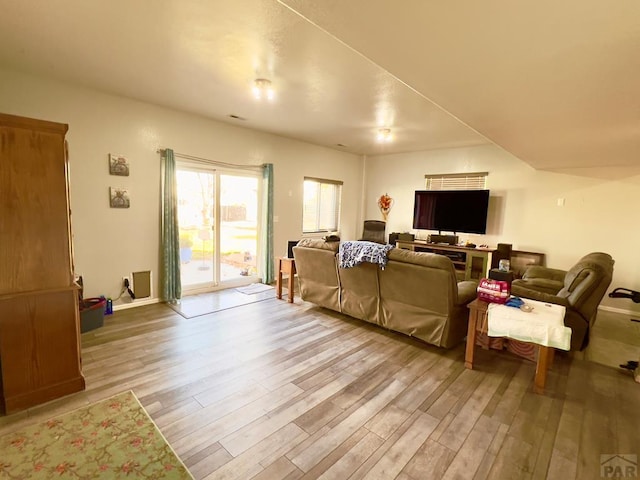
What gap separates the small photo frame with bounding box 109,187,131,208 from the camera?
3.91m

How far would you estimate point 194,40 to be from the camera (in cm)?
241

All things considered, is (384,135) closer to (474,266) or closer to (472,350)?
(474,266)

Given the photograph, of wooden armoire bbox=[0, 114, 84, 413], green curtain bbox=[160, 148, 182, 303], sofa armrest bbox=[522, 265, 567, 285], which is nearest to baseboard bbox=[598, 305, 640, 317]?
sofa armrest bbox=[522, 265, 567, 285]

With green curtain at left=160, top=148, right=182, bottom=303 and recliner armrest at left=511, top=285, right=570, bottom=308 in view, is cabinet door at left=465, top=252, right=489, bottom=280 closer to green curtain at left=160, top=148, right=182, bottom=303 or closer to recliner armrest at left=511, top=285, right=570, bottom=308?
recliner armrest at left=511, top=285, right=570, bottom=308

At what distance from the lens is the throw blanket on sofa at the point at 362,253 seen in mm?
3204

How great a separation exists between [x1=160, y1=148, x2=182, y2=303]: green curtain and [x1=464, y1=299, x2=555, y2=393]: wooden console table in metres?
3.83

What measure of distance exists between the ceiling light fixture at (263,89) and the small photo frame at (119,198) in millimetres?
2131

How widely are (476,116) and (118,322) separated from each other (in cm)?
434

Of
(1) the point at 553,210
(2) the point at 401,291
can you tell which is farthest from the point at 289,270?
(1) the point at 553,210

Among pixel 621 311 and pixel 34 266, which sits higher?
pixel 34 266

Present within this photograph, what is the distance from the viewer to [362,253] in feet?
11.0

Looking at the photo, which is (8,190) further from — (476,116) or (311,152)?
(311,152)

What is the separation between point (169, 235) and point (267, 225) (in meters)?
1.68

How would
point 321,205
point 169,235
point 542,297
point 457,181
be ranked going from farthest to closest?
1. point 321,205
2. point 457,181
3. point 169,235
4. point 542,297
